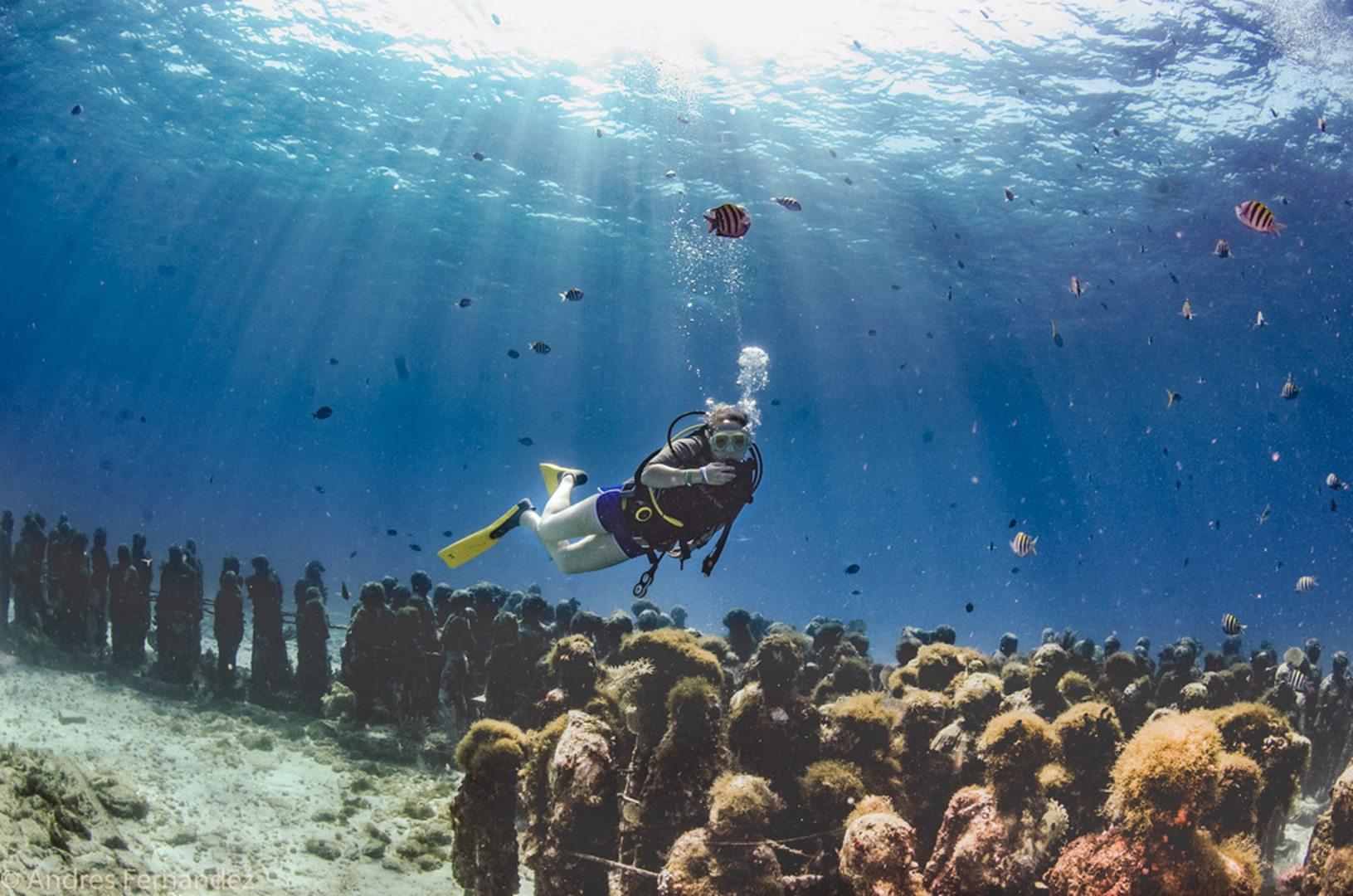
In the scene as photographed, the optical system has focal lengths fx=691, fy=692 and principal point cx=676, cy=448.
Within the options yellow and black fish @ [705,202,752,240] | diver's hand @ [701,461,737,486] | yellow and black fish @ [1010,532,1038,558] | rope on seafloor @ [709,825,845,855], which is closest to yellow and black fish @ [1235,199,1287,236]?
yellow and black fish @ [1010,532,1038,558]

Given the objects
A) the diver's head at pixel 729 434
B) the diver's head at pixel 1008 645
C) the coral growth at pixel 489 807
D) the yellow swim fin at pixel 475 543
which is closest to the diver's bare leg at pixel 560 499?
the yellow swim fin at pixel 475 543

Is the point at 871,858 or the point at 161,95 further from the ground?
the point at 161,95

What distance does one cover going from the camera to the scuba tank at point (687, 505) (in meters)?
6.36

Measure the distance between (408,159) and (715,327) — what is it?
2372 cm

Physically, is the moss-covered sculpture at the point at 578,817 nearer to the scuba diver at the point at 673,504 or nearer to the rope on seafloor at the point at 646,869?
the rope on seafloor at the point at 646,869

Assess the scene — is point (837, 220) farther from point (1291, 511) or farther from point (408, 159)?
point (1291, 511)

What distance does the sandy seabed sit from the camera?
4.85m

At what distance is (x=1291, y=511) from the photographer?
9444 cm

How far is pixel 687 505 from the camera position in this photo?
6.43 m

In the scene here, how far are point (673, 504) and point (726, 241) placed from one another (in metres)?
28.1

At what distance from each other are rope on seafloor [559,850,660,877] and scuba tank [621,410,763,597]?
242cm

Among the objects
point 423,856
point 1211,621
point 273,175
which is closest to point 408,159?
point 273,175

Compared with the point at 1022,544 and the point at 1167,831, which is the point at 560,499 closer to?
the point at 1167,831

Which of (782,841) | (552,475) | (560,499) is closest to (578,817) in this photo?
(782,841)
